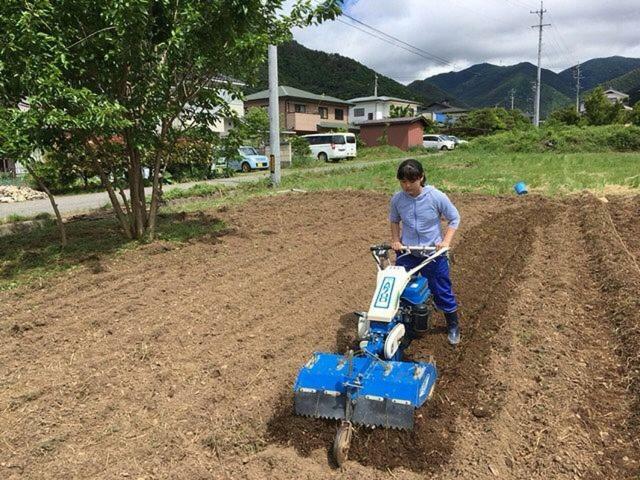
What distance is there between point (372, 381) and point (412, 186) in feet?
5.44

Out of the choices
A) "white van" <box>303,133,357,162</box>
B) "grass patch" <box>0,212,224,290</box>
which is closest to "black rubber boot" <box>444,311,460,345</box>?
"grass patch" <box>0,212,224,290</box>

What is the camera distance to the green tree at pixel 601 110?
43.9 m

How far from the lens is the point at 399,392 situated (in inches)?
119

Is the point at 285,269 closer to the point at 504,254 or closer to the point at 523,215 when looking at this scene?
the point at 504,254

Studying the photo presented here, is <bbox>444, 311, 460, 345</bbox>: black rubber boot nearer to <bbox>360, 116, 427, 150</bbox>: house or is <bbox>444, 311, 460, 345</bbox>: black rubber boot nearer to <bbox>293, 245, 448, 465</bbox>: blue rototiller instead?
<bbox>293, 245, 448, 465</bbox>: blue rototiller

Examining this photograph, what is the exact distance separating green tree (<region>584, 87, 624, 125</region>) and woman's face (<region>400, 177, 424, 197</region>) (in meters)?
46.7

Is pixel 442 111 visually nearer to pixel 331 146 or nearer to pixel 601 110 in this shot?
pixel 601 110

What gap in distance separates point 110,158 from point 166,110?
140 centimetres

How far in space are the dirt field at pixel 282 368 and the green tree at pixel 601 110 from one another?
43.0m

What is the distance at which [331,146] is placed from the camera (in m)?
30.8

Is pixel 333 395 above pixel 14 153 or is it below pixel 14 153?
below

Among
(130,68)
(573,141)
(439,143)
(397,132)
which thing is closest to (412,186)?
(130,68)

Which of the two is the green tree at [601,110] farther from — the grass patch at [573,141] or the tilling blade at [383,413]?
the tilling blade at [383,413]

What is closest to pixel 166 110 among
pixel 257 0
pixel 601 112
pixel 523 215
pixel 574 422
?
pixel 257 0
